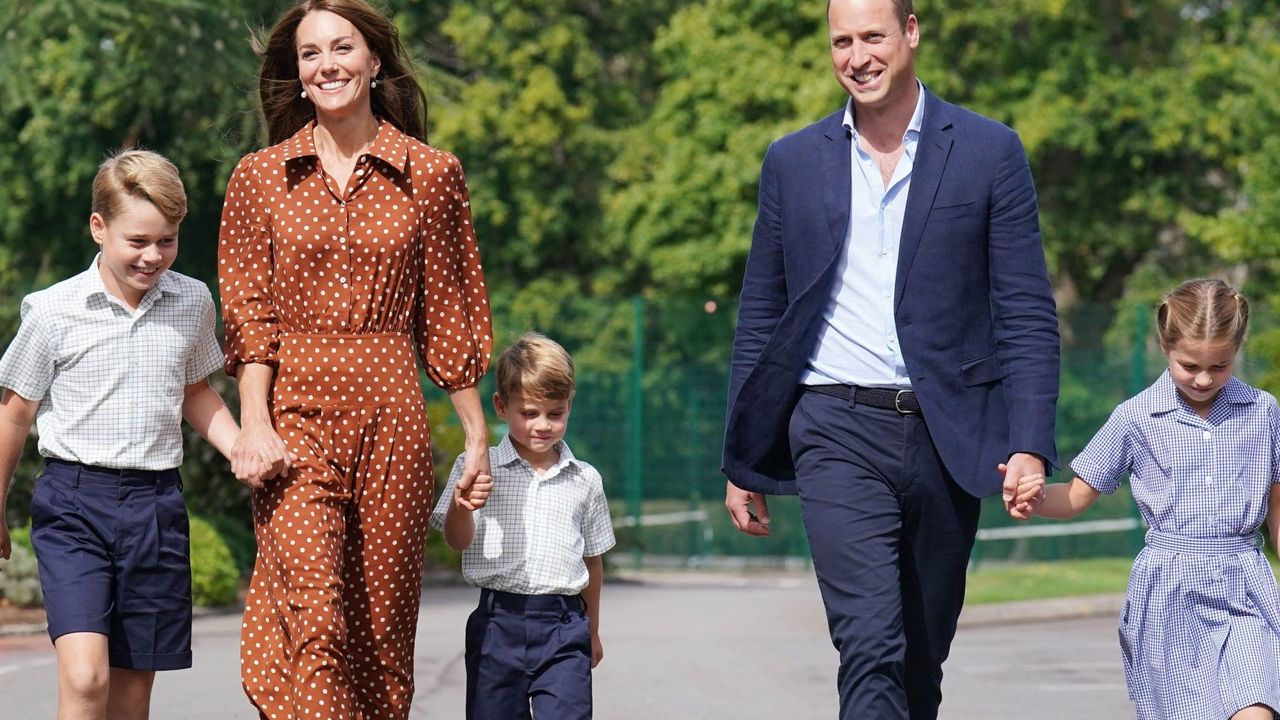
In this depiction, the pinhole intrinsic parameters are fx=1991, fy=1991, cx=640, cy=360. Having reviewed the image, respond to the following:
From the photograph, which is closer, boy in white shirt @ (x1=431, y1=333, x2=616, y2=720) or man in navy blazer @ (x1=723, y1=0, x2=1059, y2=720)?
man in navy blazer @ (x1=723, y1=0, x2=1059, y2=720)

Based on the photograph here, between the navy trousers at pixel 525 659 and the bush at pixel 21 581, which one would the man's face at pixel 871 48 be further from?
the bush at pixel 21 581

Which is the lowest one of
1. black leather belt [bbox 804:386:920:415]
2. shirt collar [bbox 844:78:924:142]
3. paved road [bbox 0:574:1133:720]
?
paved road [bbox 0:574:1133:720]

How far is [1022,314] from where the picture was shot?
500 cm

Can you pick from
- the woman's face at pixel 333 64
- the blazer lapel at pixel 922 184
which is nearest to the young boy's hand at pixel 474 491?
the woman's face at pixel 333 64

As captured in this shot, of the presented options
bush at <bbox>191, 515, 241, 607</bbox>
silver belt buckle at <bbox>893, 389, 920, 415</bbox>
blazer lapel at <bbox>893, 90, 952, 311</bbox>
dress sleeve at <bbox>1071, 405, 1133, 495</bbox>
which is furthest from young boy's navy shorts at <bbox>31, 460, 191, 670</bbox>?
bush at <bbox>191, 515, 241, 607</bbox>

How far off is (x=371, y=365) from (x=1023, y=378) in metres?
1.64

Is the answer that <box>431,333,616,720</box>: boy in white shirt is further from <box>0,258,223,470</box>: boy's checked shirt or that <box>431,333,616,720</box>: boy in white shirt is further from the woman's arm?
<box>0,258,223,470</box>: boy's checked shirt

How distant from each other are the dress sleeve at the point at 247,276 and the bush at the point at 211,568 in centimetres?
757

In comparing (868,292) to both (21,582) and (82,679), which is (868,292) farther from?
(21,582)

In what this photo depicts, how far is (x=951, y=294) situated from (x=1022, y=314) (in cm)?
19

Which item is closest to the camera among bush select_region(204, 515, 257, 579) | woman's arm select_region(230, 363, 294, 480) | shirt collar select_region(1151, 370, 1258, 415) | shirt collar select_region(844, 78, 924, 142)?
woman's arm select_region(230, 363, 294, 480)

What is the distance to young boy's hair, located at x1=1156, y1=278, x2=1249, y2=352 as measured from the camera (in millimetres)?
5238

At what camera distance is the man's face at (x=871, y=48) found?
507cm

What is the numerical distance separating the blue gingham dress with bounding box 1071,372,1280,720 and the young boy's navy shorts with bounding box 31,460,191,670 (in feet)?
8.28
